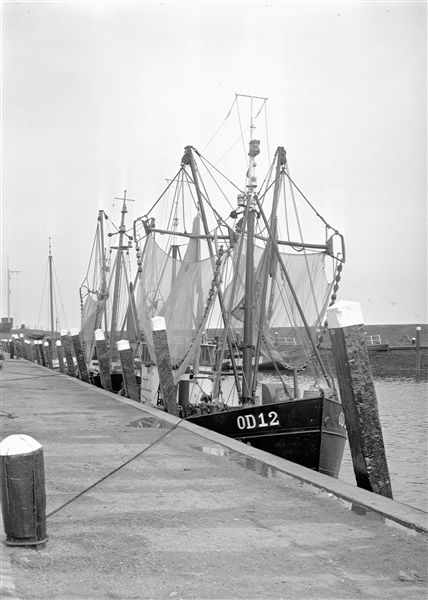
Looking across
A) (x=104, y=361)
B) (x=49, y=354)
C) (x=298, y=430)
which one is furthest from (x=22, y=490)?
(x=49, y=354)

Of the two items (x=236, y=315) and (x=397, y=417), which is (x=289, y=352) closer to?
(x=236, y=315)

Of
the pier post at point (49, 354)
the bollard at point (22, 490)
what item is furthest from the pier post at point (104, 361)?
the bollard at point (22, 490)

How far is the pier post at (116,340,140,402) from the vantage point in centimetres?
1862

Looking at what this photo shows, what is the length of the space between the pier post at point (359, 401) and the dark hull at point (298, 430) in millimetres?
4669

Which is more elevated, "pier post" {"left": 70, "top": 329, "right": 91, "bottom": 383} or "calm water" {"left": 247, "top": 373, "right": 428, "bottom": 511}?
"pier post" {"left": 70, "top": 329, "right": 91, "bottom": 383}

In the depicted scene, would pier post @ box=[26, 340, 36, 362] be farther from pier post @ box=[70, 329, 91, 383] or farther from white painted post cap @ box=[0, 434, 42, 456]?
white painted post cap @ box=[0, 434, 42, 456]

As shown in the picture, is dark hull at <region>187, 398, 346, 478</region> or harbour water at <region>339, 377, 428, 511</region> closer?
dark hull at <region>187, 398, 346, 478</region>

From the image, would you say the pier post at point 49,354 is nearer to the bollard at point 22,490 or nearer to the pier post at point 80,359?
the pier post at point 80,359

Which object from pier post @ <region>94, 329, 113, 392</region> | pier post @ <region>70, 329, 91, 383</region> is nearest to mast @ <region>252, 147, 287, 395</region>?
pier post @ <region>94, 329, 113, 392</region>

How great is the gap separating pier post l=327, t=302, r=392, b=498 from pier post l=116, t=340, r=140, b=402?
11047mm

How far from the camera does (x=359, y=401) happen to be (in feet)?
26.4

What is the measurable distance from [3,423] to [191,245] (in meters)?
8.63

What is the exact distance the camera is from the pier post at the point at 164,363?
14.6 m

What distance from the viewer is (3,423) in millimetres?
11758
